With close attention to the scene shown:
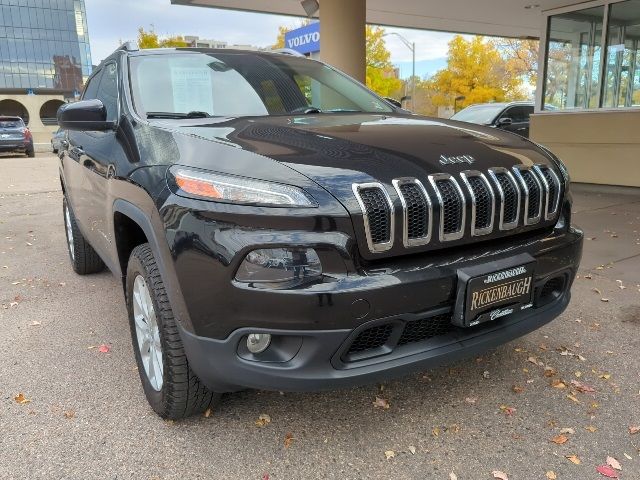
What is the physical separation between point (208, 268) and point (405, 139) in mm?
1087

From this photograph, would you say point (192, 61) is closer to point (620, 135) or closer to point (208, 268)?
point (208, 268)

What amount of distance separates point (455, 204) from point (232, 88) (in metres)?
1.61

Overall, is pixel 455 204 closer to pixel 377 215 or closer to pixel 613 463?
pixel 377 215

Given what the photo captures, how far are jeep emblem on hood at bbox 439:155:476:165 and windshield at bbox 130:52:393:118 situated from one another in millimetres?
1133

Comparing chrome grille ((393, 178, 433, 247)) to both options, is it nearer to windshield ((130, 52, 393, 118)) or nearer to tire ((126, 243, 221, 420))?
tire ((126, 243, 221, 420))

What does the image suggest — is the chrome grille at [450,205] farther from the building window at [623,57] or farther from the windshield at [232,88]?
the building window at [623,57]

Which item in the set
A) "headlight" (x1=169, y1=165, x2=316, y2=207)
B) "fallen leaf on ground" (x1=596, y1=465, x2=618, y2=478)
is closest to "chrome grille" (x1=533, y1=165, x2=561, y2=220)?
"fallen leaf on ground" (x1=596, y1=465, x2=618, y2=478)

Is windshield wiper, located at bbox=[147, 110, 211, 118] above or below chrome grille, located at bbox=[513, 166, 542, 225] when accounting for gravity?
above

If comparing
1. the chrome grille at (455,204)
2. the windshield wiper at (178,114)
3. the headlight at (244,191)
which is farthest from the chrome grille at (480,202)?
the windshield wiper at (178,114)

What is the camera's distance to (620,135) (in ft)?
29.6

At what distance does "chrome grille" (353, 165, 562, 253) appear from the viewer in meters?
2.03

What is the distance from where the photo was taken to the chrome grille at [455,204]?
2.03 m

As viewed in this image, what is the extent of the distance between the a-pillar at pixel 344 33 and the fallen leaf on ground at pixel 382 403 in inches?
245

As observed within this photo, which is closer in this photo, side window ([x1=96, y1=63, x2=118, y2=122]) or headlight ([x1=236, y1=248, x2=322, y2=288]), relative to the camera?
headlight ([x1=236, y1=248, x2=322, y2=288])
